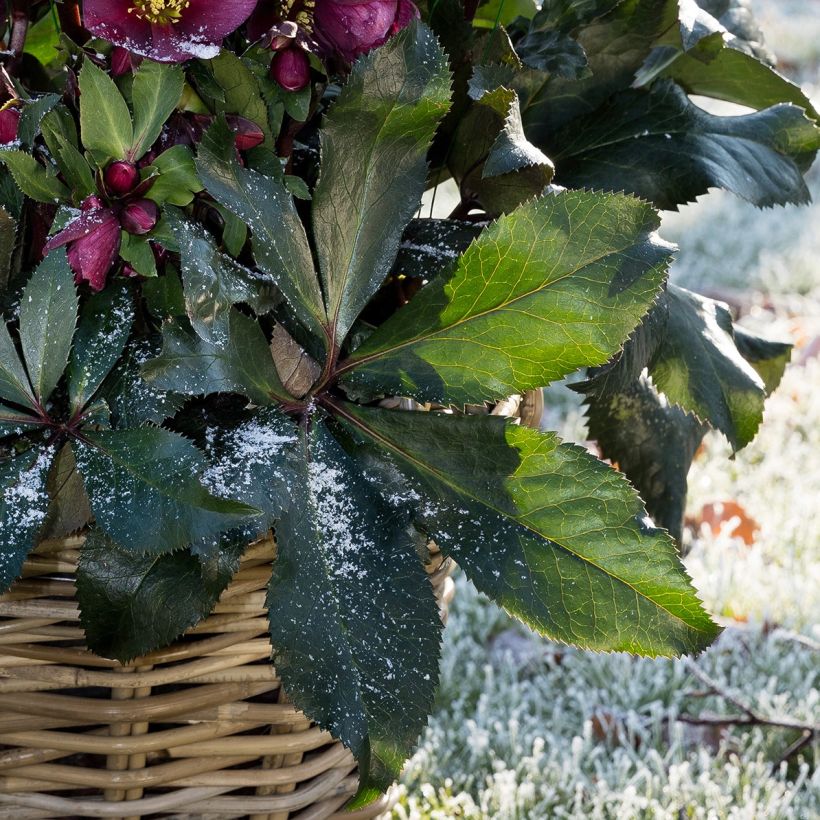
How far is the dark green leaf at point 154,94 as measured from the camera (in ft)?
1.97

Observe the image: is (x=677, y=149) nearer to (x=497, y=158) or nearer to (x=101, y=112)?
(x=497, y=158)

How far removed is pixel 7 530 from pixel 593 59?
1.81 feet

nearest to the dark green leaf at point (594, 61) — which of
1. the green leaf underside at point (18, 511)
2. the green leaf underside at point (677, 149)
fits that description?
the green leaf underside at point (677, 149)

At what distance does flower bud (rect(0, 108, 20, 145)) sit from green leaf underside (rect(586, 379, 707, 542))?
0.47 m

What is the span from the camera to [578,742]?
1.15 meters

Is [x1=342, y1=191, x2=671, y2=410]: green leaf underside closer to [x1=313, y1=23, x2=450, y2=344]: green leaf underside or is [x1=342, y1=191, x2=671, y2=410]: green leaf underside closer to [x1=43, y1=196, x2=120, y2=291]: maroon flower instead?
[x1=313, y1=23, x2=450, y2=344]: green leaf underside

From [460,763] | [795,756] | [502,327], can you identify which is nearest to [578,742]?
[460,763]

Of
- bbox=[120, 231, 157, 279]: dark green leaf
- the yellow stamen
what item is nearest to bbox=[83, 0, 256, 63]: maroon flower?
the yellow stamen

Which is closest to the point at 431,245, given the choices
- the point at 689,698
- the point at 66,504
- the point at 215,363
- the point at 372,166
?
the point at 372,166

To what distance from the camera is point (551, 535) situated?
2.08 feet

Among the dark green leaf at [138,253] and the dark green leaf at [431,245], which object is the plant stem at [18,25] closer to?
the dark green leaf at [138,253]

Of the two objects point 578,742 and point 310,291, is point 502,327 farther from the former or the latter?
point 578,742

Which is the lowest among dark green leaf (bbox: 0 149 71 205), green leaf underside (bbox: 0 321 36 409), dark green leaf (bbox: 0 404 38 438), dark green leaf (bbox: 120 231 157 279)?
dark green leaf (bbox: 0 404 38 438)

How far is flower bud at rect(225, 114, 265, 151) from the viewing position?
24.4 inches
